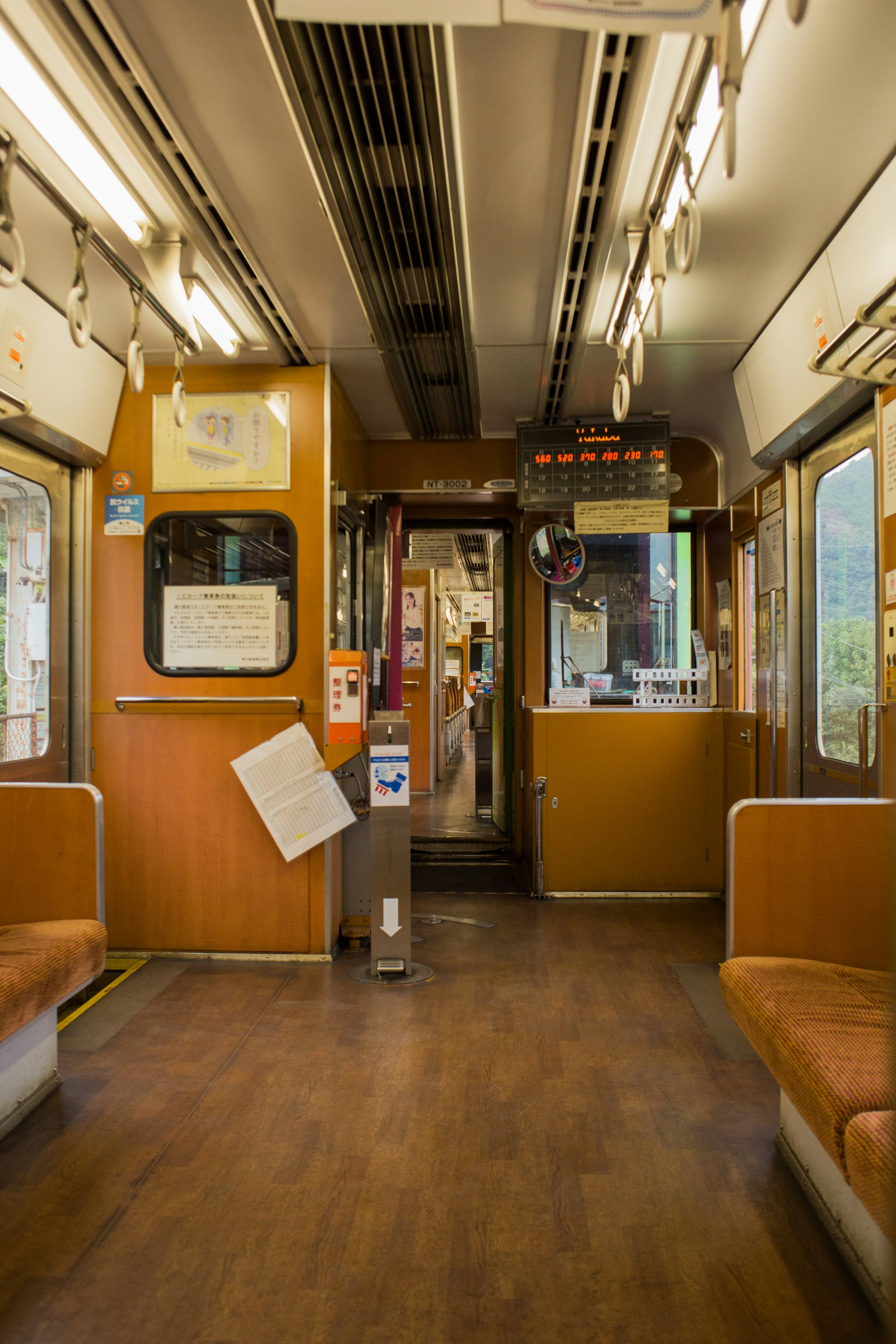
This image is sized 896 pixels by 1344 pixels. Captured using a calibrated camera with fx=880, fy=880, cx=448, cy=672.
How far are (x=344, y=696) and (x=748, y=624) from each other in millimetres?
2548

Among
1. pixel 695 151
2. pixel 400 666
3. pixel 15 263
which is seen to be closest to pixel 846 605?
pixel 695 151

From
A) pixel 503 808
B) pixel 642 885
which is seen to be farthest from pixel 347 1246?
pixel 503 808

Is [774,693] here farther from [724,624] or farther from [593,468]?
[593,468]

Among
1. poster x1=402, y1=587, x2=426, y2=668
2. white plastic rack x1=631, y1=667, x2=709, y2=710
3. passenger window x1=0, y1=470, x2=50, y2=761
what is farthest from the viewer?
poster x1=402, y1=587, x2=426, y2=668

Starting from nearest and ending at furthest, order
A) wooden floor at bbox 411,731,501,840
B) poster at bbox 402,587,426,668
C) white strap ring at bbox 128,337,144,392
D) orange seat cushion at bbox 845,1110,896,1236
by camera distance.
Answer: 1. orange seat cushion at bbox 845,1110,896,1236
2. white strap ring at bbox 128,337,144,392
3. wooden floor at bbox 411,731,501,840
4. poster at bbox 402,587,426,668

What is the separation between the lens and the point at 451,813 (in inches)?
319

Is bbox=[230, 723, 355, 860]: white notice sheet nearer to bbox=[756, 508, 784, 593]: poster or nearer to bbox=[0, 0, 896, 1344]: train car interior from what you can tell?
bbox=[0, 0, 896, 1344]: train car interior

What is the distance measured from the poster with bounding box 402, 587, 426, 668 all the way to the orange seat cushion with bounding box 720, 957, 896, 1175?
698 centimetres

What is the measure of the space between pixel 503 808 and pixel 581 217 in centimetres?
442

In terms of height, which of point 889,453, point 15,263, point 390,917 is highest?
point 15,263

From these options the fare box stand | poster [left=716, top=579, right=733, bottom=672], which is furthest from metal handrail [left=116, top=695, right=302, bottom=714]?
poster [left=716, top=579, right=733, bottom=672]

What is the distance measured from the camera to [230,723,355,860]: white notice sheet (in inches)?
159

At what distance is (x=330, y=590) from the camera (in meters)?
4.18

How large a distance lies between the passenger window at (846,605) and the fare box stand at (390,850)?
183cm
